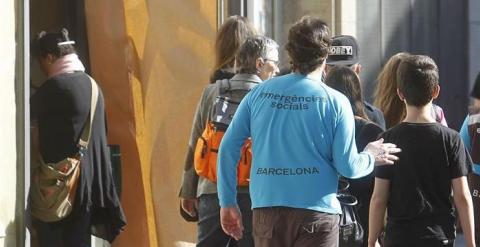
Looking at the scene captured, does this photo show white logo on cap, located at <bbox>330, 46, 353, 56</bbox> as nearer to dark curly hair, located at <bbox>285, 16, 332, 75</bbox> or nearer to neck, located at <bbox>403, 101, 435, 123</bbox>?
neck, located at <bbox>403, 101, 435, 123</bbox>

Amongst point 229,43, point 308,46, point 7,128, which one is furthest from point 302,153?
point 7,128

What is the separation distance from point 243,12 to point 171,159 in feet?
3.90

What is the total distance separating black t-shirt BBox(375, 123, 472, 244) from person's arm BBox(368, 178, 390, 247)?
0.21ft

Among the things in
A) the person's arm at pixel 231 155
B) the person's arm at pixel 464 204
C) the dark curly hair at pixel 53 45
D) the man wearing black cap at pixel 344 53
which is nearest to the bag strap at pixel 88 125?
the dark curly hair at pixel 53 45

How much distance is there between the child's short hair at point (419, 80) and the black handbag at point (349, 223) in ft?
2.26

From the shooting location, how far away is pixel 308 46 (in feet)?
16.6

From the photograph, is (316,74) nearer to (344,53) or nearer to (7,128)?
(344,53)

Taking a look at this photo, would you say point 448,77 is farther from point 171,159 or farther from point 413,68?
point 413,68

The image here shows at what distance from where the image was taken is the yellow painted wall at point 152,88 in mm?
7129

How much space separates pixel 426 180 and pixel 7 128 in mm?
2295

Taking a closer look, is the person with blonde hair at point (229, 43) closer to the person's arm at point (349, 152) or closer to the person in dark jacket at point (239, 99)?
the person in dark jacket at point (239, 99)

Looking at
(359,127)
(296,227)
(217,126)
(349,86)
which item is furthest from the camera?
(349,86)

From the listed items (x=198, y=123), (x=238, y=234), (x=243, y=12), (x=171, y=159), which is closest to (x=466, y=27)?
(x=243, y=12)

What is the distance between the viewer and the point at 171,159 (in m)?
7.37
